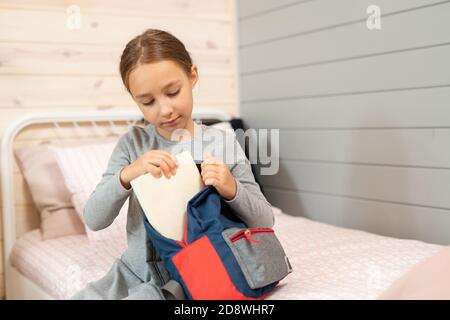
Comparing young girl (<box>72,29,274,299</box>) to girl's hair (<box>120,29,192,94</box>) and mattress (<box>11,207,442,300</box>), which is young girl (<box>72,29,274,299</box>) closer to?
girl's hair (<box>120,29,192,94</box>)

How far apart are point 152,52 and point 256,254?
460mm

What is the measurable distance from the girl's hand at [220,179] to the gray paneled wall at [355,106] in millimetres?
807

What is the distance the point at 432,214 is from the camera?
170 cm

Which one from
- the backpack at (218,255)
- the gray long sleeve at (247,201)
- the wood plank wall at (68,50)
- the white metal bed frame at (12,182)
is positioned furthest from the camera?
the wood plank wall at (68,50)

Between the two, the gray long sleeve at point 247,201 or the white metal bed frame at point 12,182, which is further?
the white metal bed frame at point 12,182

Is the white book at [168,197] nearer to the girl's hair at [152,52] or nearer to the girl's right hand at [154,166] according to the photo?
the girl's right hand at [154,166]

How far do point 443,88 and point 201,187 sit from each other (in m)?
0.85

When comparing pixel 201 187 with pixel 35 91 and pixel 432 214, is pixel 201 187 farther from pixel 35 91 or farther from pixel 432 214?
pixel 35 91

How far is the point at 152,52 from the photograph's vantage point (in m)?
1.18

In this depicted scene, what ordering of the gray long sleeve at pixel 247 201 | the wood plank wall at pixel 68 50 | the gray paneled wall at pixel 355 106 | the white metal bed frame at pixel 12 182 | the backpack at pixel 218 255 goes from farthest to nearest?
the wood plank wall at pixel 68 50, the white metal bed frame at pixel 12 182, the gray paneled wall at pixel 355 106, the gray long sleeve at pixel 247 201, the backpack at pixel 218 255

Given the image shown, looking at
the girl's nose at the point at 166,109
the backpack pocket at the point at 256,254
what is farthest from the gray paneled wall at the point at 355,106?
the girl's nose at the point at 166,109

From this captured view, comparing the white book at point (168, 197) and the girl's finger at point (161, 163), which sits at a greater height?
the girl's finger at point (161, 163)

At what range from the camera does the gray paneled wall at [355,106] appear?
65.9 inches
